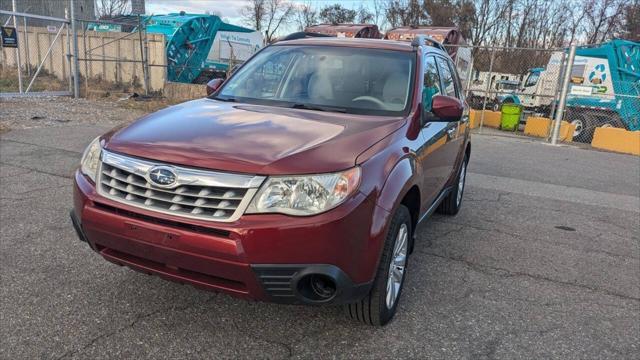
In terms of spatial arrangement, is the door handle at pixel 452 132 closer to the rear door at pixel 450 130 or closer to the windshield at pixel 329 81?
the rear door at pixel 450 130

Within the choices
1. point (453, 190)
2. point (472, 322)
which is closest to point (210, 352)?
point (472, 322)

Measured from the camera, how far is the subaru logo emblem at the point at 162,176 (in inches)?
98.7

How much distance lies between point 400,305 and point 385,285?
0.65 meters

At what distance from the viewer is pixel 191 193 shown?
2484mm

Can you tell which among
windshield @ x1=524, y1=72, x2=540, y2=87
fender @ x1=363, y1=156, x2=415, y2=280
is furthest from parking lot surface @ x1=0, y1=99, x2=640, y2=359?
windshield @ x1=524, y1=72, x2=540, y2=87

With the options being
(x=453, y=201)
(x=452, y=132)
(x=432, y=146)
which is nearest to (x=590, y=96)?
(x=453, y=201)

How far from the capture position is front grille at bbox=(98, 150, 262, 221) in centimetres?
243

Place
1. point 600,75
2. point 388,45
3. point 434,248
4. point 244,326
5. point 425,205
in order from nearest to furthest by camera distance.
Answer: point 244,326 → point 425,205 → point 388,45 → point 434,248 → point 600,75

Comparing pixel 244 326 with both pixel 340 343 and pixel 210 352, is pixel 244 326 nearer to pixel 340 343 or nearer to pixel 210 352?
pixel 210 352

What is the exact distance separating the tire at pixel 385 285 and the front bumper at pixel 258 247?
16 cm

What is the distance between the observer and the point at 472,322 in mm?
3297

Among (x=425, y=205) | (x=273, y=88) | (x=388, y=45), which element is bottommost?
(x=425, y=205)

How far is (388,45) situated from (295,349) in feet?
8.54

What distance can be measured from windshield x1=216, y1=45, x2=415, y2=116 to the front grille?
1.31 metres
